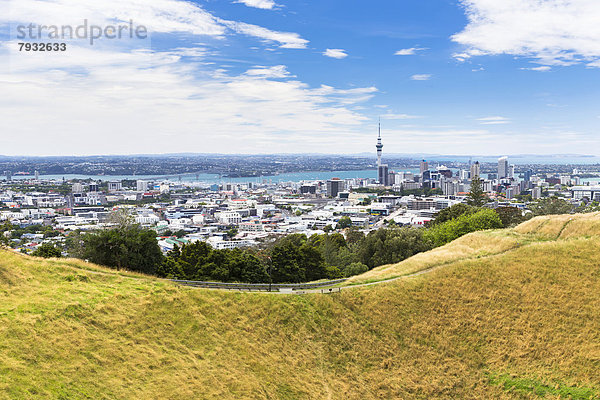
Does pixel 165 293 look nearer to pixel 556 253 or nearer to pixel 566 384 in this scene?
pixel 566 384

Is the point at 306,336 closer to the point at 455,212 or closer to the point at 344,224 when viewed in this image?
the point at 455,212

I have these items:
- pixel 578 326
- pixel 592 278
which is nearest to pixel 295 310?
pixel 578 326

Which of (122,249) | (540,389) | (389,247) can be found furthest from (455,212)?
(122,249)

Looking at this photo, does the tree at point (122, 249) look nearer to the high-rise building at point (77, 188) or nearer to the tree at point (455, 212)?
the tree at point (455, 212)

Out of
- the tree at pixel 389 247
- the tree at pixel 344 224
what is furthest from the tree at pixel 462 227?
the tree at pixel 344 224

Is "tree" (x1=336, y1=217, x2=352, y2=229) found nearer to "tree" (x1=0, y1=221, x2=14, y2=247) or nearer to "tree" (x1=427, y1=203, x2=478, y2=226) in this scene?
"tree" (x1=427, y1=203, x2=478, y2=226)

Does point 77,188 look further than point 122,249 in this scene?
Yes

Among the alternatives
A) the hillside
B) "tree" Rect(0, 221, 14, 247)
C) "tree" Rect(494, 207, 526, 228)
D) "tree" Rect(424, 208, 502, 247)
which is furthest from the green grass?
"tree" Rect(494, 207, 526, 228)
